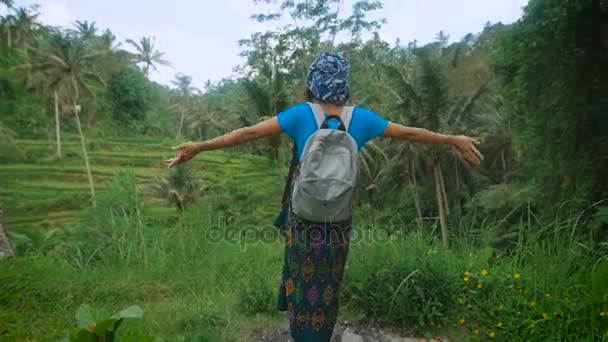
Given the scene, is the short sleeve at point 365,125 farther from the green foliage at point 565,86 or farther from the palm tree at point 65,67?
the palm tree at point 65,67

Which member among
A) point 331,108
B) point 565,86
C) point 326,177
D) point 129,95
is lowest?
point 326,177

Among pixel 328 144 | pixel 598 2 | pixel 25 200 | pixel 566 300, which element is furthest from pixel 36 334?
pixel 25 200

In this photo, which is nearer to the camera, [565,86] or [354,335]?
[354,335]

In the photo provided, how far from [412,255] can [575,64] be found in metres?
7.36

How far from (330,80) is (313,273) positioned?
0.73 meters

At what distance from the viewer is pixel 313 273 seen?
5.32 feet

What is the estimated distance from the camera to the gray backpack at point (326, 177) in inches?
58.0

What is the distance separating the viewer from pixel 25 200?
16953 millimetres

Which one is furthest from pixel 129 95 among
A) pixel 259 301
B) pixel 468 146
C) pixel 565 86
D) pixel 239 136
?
pixel 468 146

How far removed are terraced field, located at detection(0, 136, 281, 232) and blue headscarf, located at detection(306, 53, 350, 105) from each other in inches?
531

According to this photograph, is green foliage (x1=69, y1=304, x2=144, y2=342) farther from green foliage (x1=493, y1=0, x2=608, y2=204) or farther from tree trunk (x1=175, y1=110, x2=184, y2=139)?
tree trunk (x1=175, y1=110, x2=184, y2=139)

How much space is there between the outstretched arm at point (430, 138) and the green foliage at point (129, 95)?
30.3m

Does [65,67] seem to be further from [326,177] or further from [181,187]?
[326,177]

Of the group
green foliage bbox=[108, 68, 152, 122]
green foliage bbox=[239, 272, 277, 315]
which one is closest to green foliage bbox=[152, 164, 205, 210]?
green foliage bbox=[239, 272, 277, 315]
